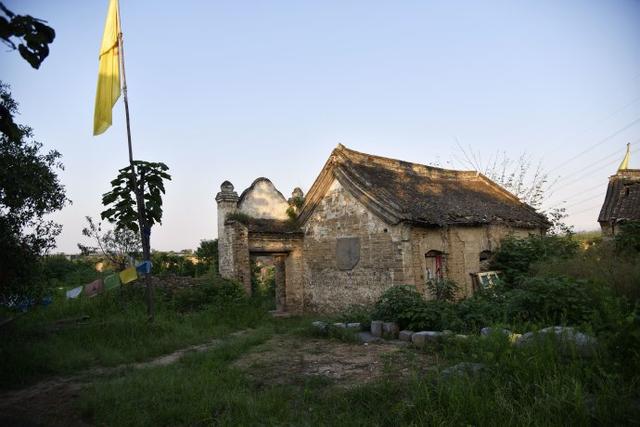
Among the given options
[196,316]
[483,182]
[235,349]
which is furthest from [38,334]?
[483,182]

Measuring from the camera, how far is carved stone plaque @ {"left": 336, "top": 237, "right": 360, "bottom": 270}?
12.3 meters

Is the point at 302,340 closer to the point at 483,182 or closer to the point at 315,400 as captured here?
the point at 315,400

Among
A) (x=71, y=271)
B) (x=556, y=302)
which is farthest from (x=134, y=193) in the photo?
(x=71, y=271)

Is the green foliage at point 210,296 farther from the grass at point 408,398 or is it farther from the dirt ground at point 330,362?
the grass at point 408,398

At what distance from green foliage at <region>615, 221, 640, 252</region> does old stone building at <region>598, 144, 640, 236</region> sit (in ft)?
17.2

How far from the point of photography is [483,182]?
1888 centimetres

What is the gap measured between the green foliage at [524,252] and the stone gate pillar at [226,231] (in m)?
8.98

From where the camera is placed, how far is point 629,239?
10.2 metres

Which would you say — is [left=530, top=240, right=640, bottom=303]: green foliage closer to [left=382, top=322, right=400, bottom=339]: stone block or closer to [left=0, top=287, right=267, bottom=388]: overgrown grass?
[left=382, top=322, right=400, bottom=339]: stone block

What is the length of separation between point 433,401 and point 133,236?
15597 millimetres

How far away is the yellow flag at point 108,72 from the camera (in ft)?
27.6

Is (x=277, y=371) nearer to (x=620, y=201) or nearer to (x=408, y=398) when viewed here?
(x=408, y=398)

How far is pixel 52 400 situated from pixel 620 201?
70.8 feet

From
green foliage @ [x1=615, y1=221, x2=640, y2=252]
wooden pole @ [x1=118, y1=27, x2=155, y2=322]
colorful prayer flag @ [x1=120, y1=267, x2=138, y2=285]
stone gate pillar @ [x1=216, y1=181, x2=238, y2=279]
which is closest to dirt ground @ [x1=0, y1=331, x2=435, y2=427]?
wooden pole @ [x1=118, y1=27, x2=155, y2=322]
